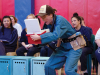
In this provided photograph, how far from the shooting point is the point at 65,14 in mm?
5633

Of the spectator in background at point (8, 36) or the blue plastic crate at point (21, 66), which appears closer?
the blue plastic crate at point (21, 66)

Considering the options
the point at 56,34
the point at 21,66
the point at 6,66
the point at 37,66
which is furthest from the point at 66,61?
the point at 6,66

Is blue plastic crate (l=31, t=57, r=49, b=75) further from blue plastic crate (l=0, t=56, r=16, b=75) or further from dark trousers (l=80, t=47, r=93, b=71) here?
dark trousers (l=80, t=47, r=93, b=71)

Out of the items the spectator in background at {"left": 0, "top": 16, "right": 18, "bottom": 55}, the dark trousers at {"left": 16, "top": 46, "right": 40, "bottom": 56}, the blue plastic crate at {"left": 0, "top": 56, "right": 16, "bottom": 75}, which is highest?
the spectator in background at {"left": 0, "top": 16, "right": 18, "bottom": 55}

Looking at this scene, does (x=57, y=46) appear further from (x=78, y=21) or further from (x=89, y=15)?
(x=89, y=15)

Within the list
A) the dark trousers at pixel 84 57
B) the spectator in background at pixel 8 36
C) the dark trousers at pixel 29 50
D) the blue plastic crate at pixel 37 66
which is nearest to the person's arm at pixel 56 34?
the blue plastic crate at pixel 37 66

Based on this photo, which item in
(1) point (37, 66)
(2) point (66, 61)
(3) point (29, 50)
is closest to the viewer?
(2) point (66, 61)

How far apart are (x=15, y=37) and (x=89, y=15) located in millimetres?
2925

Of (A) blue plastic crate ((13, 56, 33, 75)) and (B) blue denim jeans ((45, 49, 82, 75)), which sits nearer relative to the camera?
(B) blue denim jeans ((45, 49, 82, 75))

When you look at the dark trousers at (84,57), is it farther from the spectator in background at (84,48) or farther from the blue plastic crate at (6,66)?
the blue plastic crate at (6,66)

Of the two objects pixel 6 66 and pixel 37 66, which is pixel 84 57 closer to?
pixel 37 66

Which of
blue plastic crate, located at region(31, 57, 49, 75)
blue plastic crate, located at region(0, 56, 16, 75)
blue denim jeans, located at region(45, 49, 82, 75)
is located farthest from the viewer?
blue plastic crate, located at region(0, 56, 16, 75)

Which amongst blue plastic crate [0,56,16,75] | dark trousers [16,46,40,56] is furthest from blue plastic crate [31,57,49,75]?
dark trousers [16,46,40,56]

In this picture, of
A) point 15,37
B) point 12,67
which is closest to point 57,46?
point 12,67
